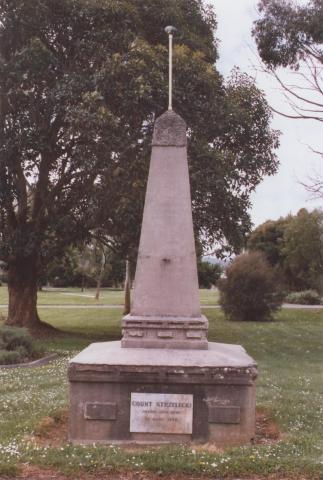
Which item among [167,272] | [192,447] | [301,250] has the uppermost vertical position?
[301,250]

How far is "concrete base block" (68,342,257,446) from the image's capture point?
6.75m

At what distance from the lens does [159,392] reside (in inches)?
267

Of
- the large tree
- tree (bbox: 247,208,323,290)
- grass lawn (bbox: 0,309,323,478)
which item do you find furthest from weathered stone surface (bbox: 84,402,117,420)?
tree (bbox: 247,208,323,290)

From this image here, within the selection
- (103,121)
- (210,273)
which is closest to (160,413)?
(103,121)

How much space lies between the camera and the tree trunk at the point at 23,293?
2031 centimetres

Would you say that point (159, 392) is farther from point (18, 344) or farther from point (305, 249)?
point (305, 249)

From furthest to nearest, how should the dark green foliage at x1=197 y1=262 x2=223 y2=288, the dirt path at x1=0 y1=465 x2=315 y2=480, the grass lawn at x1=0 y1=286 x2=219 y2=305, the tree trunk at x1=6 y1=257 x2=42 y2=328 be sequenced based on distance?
the dark green foliage at x1=197 y1=262 x2=223 y2=288, the grass lawn at x1=0 y1=286 x2=219 y2=305, the tree trunk at x1=6 y1=257 x2=42 y2=328, the dirt path at x1=0 y1=465 x2=315 y2=480

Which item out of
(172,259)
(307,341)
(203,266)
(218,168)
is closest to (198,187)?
(218,168)

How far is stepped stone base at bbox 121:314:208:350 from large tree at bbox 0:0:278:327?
9455mm

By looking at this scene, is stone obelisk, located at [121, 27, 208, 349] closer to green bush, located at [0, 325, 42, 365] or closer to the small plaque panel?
the small plaque panel

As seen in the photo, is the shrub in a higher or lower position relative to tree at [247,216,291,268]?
lower

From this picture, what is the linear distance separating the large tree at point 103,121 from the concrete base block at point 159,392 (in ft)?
33.6

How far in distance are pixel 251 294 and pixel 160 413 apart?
23.4m

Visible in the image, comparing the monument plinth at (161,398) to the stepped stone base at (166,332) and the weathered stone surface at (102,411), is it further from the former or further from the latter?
the stepped stone base at (166,332)
